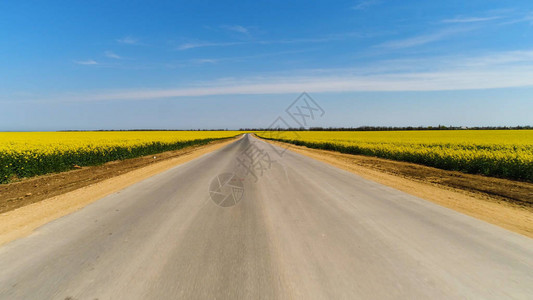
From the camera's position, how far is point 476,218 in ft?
17.8

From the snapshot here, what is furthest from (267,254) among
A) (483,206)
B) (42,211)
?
(483,206)

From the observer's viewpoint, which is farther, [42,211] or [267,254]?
[42,211]

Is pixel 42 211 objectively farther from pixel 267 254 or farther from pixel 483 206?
pixel 483 206

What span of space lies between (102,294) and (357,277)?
9.03 ft

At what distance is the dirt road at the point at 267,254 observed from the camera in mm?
2729

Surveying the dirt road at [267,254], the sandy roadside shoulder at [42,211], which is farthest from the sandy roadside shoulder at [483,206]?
the sandy roadside shoulder at [42,211]

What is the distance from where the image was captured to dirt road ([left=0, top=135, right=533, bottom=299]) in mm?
2729

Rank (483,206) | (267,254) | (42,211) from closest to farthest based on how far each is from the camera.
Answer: (267,254)
(42,211)
(483,206)

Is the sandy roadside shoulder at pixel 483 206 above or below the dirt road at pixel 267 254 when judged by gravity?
below

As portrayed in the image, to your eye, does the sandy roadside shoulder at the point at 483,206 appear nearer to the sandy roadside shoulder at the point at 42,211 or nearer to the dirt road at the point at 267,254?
the dirt road at the point at 267,254

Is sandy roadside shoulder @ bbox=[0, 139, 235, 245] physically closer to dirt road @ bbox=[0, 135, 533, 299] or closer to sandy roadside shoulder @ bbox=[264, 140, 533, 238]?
dirt road @ bbox=[0, 135, 533, 299]

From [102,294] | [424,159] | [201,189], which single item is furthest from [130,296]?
[424,159]

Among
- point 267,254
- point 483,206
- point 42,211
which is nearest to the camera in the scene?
point 267,254

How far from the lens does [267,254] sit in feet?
11.6
